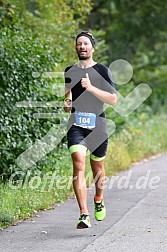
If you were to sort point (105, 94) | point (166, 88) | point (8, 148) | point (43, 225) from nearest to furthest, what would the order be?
point (105, 94) → point (43, 225) → point (8, 148) → point (166, 88)

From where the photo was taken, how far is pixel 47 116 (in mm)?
12312

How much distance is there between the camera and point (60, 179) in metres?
11.9

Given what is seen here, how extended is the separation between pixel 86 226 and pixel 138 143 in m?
10.5

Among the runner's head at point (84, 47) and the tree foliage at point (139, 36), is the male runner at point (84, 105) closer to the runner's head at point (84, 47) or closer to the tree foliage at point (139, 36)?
the runner's head at point (84, 47)

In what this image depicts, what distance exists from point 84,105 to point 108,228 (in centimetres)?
145

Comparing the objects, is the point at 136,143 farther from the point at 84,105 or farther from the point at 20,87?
the point at 84,105

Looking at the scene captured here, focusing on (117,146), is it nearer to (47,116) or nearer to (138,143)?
(138,143)

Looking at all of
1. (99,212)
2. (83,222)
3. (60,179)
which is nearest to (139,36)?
(60,179)

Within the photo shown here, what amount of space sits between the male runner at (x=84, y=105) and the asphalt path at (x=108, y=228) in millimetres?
380

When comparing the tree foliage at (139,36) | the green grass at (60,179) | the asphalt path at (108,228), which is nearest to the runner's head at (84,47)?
the asphalt path at (108,228)

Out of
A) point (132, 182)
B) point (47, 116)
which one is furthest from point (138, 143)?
point (47, 116)

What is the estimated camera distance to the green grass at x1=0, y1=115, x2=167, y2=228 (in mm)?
9562

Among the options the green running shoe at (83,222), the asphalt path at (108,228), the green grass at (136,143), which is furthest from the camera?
the green grass at (136,143)

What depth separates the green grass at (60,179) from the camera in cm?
956
